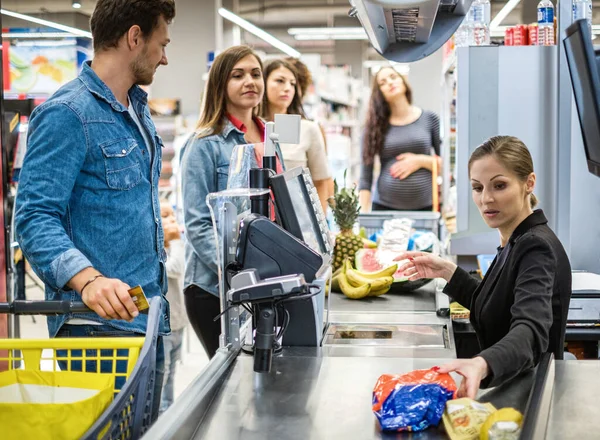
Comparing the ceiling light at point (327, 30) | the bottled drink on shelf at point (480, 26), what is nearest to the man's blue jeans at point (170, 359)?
the bottled drink on shelf at point (480, 26)

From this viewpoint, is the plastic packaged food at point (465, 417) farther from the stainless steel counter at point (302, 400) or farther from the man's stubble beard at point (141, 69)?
the man's stubble beard at point (141, 69)

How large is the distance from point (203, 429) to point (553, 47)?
9.56 ft

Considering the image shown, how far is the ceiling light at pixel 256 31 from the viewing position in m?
11.5

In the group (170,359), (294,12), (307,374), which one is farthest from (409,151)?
(294,12)

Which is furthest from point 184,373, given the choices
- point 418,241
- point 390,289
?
point 390,289

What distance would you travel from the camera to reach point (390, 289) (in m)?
3.09

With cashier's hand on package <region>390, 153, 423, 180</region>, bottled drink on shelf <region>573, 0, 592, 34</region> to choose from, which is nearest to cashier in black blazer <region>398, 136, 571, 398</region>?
bottled drink on shelf <region>573, 0, 592, 34</region>

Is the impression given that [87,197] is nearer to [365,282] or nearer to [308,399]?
[308,399]

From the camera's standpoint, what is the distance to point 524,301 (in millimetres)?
1820

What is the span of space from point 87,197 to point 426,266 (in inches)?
44.3

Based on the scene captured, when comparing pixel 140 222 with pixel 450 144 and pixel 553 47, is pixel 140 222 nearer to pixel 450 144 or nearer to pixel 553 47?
pixel 553 47

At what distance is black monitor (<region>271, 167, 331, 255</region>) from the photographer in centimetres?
185

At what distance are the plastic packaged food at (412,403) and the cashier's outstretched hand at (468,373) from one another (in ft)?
0.10

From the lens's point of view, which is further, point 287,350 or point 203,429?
point 287,350
